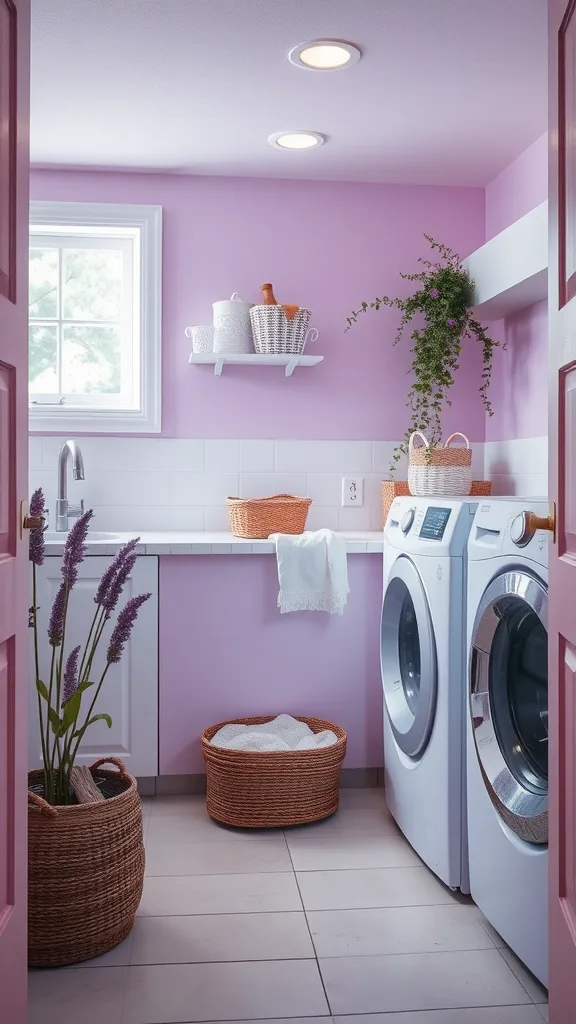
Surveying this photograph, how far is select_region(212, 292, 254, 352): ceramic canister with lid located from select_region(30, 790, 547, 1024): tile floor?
68.1 inches

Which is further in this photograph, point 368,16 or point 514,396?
point 514,396

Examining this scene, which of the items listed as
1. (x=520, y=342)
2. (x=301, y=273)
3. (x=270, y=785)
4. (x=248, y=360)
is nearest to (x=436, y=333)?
(x=520, y=342)

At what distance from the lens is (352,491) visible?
3.63 m

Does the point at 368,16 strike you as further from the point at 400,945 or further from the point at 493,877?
the point at 400,945

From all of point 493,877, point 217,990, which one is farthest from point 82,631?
point 493,877

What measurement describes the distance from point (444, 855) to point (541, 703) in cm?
61

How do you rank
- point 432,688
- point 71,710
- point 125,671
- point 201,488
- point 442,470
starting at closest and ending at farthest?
point 71,710 < point 432,688 < point 125,671 < point 442,470 < point 201,488

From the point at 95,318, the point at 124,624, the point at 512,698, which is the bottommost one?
the point at 512,698

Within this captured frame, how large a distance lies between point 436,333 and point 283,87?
1.05m

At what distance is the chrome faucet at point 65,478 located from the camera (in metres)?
3.20

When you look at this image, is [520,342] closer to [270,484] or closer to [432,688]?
[270,484]

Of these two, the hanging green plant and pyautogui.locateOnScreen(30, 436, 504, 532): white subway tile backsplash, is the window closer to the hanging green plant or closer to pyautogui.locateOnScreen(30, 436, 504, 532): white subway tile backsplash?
pyautogui.locateOnScreen(30, 436, 504, 532): white subway tile backsplash

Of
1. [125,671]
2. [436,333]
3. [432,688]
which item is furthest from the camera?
[436,333]

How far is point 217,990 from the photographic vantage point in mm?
1894
